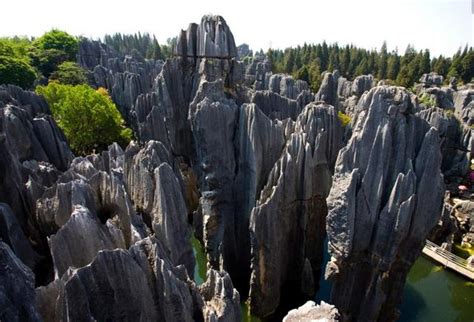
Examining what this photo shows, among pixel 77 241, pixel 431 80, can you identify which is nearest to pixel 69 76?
pixel 77 241

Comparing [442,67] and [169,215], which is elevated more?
[442,67]

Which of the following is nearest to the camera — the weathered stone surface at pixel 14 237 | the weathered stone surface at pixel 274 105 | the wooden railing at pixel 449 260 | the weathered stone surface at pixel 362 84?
the weathered stone surface at pixel 14 237

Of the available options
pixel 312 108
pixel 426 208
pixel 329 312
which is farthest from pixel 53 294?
pixel 312 108

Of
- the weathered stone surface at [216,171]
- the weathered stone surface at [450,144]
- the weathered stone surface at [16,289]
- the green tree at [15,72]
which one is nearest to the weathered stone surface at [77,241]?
A: the weathered stone surface at [16,289]

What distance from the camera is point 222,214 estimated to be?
17.2 meters

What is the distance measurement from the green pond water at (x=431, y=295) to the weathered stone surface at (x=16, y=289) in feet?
38.7

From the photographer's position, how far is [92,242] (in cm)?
812

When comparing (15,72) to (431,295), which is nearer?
(431,295)

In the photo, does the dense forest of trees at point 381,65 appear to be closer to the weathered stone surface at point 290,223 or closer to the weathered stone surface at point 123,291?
the weathered stone surface at point 290,223

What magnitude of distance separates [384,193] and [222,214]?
25.9 feet

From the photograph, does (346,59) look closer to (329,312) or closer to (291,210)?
(291,210)

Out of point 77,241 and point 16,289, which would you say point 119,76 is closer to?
point 77,241

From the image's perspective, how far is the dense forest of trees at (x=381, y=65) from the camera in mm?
60875

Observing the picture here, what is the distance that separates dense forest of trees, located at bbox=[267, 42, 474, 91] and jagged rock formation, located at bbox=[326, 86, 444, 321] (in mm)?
47473
